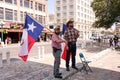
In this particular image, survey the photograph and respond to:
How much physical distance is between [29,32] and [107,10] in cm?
2059

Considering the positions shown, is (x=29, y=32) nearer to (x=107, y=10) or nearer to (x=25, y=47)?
(x=25, y=47)

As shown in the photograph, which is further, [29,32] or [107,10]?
[107,10]

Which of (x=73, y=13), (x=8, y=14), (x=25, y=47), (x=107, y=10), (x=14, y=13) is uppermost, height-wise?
(x=73, y=13)

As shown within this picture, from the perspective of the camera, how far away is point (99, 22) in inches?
1278

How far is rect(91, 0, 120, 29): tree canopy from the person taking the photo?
25486mm

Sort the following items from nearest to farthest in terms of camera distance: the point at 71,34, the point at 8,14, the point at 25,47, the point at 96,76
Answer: the point at 25,47
the point at 96,76
the point at 71,34
the point at 8,14

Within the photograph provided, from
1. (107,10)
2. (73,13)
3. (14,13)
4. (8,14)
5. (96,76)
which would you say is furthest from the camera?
(73,13)

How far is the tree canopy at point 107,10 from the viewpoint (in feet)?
83.6

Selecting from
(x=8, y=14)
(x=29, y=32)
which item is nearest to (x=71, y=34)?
(x=29, y=32)

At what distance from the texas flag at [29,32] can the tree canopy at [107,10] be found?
54.7 feet

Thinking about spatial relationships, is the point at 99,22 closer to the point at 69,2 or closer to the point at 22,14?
the point at 22,14

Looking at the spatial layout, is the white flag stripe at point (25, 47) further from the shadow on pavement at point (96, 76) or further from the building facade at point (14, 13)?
the building facade at point (14, 13)

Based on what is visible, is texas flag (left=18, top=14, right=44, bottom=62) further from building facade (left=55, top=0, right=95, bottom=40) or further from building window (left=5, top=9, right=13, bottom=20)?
building facade (left=55, top=0, right=95, bottom=40)

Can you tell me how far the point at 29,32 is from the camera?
8516 millimetres
